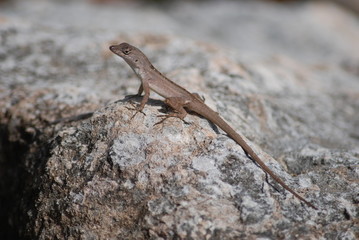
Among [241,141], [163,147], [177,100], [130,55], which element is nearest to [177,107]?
[177,100]

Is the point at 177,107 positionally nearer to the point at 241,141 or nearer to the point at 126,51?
the point at 241,141

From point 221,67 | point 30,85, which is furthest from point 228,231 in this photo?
point 30,85

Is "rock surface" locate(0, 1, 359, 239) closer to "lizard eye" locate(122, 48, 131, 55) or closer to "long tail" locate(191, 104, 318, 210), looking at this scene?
"long tail" locate(191, 104, 318, 210)

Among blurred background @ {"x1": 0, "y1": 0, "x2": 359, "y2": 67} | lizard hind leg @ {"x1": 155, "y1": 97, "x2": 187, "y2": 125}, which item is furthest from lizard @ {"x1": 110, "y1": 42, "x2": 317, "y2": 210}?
blurred background @ {"x1": 0, "y1": 0, "x2": 359, "y2": 67}

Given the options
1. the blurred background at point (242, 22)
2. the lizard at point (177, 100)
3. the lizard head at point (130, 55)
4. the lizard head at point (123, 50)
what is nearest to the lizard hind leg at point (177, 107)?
the lizard at point (177, 100)

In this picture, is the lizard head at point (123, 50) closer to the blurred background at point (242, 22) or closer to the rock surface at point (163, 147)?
the rock surface at point (163, 147)

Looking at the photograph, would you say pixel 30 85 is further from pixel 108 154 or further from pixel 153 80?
pixel 108 154
